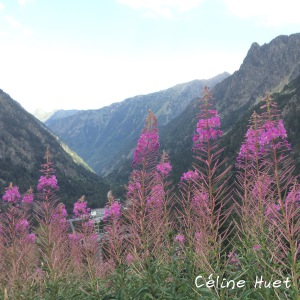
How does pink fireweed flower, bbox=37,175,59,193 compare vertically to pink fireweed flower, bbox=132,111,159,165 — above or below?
below

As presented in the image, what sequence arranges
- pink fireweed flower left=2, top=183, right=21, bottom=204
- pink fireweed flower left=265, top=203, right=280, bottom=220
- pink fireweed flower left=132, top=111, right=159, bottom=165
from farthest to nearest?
pink fireweed flower left=2, top=183, right=21, bottom=204 < pink fireweed flower left=132, top=111, right=159, bottom=165 < pink fireweed flower left=265, top=203, right=280, bottom=220

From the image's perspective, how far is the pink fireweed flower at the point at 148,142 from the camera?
23.6ft

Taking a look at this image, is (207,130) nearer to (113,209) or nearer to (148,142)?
(148,142)

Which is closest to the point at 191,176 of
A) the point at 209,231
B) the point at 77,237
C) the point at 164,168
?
the point at 164,168

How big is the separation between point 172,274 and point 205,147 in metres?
3.07

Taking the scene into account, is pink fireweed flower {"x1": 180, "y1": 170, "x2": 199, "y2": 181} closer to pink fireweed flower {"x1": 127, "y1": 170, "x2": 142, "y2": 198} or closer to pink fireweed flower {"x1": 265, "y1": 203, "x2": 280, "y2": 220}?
pink fireweed flower {"x1": 127, "y1": 170, "x2": 142, "y2": 198}

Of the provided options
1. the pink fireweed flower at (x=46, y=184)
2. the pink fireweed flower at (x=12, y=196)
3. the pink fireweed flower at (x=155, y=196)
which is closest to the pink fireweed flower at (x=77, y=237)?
the pink fireweed flower at (x=46, y=184)

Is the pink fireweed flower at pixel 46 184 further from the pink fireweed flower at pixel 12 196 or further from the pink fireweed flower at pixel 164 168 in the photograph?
the pink fireweed flower at pixel 164 168

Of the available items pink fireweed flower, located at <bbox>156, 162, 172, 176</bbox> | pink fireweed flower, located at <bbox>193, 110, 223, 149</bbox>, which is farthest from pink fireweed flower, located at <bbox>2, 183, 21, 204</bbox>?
pink fireweed flower, located at <bbox>193, 110, 223, 149</bbox>

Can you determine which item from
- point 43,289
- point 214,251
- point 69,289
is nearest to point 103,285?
point 69,289

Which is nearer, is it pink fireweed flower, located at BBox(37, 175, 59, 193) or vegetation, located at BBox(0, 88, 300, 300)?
vegetation, located at BBox(0, 88, 300, 300)

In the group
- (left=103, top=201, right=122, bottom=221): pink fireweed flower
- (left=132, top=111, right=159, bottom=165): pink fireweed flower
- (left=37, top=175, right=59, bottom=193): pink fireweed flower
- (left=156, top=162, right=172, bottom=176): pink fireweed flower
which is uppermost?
(left=132, top=111, right=159, bottom=165): pink fireweed flower

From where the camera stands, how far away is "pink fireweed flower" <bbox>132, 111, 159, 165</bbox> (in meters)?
7.20

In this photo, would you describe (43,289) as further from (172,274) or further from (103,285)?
(172,274)
